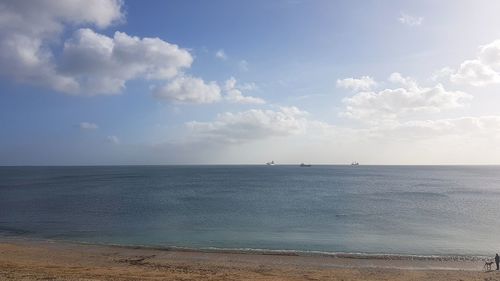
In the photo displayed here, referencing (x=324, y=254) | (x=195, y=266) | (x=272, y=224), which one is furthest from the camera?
(x=272, y=224)

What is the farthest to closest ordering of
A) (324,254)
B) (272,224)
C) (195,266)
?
(272,224) → (324,254) → (195,266)

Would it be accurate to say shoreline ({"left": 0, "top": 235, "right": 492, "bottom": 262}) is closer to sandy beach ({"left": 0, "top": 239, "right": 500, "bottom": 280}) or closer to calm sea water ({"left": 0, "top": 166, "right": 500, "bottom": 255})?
sandy beach ({"left": 0, "top": 239, "right": 500, "bottom": 280})

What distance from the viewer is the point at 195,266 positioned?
30.4m

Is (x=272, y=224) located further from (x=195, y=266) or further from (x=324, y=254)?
(x=195, y=266)

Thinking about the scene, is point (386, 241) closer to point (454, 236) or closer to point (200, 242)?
point (454, 236)

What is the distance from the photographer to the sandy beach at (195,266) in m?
25.9

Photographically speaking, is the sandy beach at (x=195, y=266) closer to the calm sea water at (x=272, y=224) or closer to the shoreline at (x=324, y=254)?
the shoreline at (x=324, y=254)

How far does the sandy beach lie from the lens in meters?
25.9

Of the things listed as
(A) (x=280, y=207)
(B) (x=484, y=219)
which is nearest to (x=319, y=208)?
(A) (x=280, y=207)

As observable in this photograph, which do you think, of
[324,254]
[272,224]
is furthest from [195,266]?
[272,224]

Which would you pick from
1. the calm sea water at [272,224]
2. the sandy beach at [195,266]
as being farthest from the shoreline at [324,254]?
the calm sea water at [272,224]

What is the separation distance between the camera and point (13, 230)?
47.4 meters

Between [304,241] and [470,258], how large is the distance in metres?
14.6

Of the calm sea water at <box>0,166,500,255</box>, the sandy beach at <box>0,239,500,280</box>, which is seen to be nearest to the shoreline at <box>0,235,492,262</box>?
the sandy beach at <box>0,239,500,280</box>
